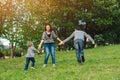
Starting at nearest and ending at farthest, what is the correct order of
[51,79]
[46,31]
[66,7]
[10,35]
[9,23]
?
[51,79]
[46,31]
[66,7]
[9,23]
[10,35]

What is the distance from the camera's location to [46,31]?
18969 millimetres

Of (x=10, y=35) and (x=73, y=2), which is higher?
(x=73, y=2)

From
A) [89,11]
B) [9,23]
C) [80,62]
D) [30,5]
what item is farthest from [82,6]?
[80,62]

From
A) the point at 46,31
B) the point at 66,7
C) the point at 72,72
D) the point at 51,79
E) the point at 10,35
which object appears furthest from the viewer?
the point at 10,35

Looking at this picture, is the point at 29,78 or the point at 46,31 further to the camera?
the point at 46,31

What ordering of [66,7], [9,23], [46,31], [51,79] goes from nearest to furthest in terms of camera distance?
[51,79]
[46,31]
[66,7]
[9,23]

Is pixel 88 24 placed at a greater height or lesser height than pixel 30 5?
lesser

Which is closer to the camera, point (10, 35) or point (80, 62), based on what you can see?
point (80, 62)

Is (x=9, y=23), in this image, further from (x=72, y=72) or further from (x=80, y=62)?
(x=72, y=72)

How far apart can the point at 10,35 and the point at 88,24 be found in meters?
12.2

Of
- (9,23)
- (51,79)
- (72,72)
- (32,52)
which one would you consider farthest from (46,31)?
(9,23)

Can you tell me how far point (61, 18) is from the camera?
49625 mm

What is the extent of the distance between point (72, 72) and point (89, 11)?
33952mm

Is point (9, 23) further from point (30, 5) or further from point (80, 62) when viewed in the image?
point (80, 62)
